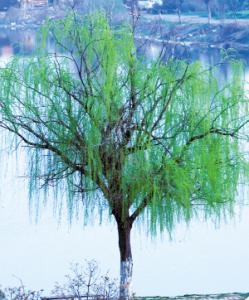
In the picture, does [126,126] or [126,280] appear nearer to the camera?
[126,126]

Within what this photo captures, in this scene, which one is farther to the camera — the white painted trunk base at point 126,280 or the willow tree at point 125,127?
the white painted trunk base at point 126,280

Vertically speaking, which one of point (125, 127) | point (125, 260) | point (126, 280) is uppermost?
point (125, 127)

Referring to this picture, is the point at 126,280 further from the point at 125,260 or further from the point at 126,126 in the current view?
the point at 126,126

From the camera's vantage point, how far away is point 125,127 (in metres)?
5.61

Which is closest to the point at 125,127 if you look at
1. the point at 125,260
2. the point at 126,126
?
the point at 126,126

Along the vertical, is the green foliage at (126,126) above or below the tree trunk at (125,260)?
above

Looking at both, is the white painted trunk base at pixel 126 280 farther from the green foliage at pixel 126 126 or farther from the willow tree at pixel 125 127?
the green foliage at pixel 126 126

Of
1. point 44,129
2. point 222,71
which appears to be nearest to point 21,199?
point 222,71

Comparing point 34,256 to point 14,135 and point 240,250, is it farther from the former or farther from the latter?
point 14,135

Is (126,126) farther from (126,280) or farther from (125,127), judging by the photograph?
(126,280)

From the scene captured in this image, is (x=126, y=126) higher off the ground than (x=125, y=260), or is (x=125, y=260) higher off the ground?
(x=126, y=126)

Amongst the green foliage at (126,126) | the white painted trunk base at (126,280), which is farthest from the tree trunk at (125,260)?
the green foliage at (126,126)

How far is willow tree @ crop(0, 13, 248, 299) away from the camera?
220 inches

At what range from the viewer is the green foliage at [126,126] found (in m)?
5.58
